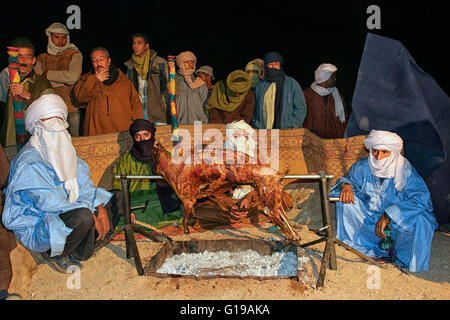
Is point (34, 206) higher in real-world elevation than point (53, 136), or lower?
lower

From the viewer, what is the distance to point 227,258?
4328mm

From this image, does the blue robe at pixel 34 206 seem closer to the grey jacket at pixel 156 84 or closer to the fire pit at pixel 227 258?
the fire pit at pixel 227 258

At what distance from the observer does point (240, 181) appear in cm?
386

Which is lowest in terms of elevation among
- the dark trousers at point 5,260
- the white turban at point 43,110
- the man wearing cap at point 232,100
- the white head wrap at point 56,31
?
the dark trousers at point 5,260

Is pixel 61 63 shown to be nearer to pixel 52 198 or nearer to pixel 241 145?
pixel 52 198

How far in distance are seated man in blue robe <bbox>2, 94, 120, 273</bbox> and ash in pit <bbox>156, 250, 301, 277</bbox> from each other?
967mm

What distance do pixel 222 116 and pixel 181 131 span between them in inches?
33.4

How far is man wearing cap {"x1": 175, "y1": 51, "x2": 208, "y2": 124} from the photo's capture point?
6293 millimetres

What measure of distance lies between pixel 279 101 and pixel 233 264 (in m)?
3.11

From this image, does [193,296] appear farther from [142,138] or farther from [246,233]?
[142,138]

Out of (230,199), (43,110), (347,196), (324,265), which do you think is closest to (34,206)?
(43,110)

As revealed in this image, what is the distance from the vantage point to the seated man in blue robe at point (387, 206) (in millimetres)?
4098

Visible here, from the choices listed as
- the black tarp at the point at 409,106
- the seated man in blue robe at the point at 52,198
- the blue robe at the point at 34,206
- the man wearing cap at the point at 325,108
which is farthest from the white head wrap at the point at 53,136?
the man wearing cap at the point at 325,108

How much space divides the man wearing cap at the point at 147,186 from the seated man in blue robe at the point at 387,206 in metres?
2.39
